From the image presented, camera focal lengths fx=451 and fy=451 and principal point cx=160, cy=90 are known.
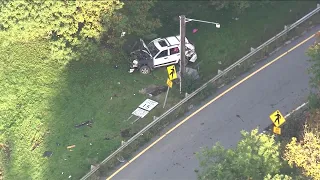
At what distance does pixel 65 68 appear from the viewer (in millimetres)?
26594

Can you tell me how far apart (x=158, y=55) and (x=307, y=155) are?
11.9m

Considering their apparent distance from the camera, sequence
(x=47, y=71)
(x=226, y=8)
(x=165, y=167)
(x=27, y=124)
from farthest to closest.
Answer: (x=226, y=8)
(x=47, y=71)
(x=27, y=124)
(x=165, y=167)

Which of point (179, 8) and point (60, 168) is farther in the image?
point (179, 8)

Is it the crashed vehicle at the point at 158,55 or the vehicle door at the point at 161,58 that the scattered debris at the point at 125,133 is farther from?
the vehicle door at the point at 161,58

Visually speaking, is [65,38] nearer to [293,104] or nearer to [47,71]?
[47,71]

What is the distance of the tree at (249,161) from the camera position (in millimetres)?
16656

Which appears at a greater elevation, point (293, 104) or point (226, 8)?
point (226, 8)

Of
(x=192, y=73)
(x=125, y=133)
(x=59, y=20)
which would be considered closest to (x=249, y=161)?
(x=125, y=133)

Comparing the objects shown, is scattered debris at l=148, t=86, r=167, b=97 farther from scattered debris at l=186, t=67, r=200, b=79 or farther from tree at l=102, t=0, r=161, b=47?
tree at l=102, t=0, r=161, b=47

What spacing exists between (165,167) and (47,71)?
9465 millimetres

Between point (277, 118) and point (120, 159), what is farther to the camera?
point (120, 159)

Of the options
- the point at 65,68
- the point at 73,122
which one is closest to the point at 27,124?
the point at 73,122

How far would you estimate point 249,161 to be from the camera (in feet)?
54.7

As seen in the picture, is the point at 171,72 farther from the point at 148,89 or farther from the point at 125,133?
the point at 125,133
